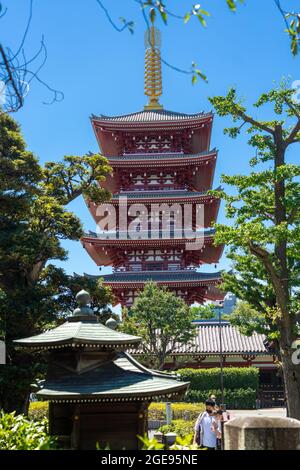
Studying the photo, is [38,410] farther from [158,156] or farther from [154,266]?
[158,156]

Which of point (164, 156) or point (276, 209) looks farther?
point (164, 156)

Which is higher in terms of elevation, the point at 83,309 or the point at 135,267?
the point at 135,267

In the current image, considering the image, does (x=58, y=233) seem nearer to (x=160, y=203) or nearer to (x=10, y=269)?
(x=10, y=269)

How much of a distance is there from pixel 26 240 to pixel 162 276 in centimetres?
1881

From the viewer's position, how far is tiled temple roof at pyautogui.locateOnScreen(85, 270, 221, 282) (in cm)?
3538

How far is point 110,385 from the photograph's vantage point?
10.6 meters

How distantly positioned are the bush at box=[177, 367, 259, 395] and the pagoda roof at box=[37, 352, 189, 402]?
19745 mm

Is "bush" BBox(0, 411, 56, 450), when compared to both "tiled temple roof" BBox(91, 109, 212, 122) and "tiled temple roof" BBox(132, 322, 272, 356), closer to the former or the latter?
"tiled temple roof" BBox(132, 322, 272, 356)

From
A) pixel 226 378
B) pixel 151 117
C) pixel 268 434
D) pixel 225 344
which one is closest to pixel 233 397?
pixel 226 378

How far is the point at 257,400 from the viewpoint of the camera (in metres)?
30.0

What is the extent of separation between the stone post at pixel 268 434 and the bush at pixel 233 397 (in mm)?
25713

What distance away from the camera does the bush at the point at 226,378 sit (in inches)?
1199

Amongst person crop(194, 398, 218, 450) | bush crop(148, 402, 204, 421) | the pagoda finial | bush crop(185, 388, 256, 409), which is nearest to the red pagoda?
bush crop(185, 388, 256, 409)
